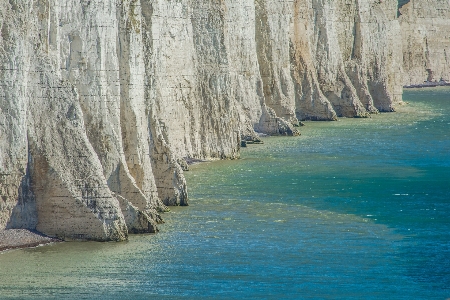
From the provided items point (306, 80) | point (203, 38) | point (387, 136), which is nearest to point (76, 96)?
point (203, 38)

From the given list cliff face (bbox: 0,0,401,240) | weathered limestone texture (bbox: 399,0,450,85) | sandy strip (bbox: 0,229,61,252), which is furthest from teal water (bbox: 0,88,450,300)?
weathered limestone texture (bbox: 399,0,450,85)

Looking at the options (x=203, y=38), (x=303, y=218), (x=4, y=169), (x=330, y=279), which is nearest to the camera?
(x=330, y=279)

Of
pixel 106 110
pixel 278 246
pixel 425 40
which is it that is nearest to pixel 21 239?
pixel 106 110

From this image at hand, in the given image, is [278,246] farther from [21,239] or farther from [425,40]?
[425,40]

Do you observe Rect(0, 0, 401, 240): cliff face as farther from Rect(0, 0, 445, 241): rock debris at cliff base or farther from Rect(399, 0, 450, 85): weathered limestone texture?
Rect(399, 0, 450, 85): weathered limestone texture

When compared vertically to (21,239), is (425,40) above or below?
above

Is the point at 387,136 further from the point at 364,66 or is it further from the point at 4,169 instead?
the point at 4,169

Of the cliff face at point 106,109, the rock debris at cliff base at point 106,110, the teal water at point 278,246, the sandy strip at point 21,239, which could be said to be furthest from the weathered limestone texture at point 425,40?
the sandy strip at point 21,239
